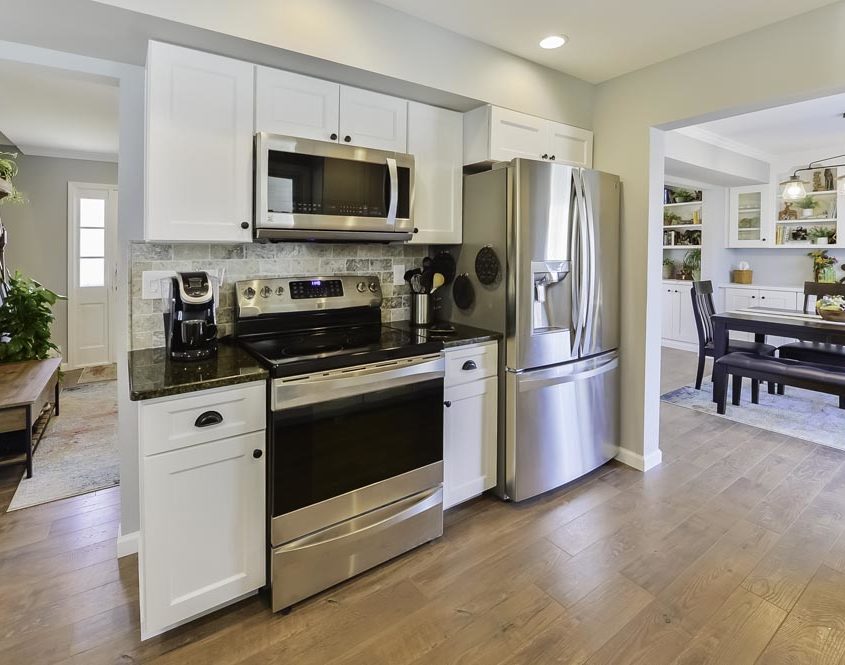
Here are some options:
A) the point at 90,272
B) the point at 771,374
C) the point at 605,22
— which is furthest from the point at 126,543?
the point at 90,272

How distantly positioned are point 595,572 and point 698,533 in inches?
27.0

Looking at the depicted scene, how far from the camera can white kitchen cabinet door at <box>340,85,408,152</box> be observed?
232cm

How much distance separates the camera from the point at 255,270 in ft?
7.92

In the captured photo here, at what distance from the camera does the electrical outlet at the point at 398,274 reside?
2938mm

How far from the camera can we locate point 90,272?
18.9 feet

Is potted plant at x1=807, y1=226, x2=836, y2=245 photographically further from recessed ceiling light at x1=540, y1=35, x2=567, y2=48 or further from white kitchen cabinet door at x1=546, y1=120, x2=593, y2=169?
recessed ceiling light at x1=540, y1=35, x2=567, y2=48

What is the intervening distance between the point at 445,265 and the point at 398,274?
0.29 metres

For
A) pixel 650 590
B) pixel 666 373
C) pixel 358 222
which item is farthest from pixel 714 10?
pixel 666 373

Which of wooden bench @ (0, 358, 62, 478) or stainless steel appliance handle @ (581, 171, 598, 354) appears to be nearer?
stainless steel appliance handle @ (581, 171, 598, 354)

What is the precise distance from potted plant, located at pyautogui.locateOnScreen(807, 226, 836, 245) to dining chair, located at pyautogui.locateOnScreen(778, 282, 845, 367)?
1.60 meters

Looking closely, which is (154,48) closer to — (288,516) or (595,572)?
(288,516)

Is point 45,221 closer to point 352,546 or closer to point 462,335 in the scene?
point 462,335

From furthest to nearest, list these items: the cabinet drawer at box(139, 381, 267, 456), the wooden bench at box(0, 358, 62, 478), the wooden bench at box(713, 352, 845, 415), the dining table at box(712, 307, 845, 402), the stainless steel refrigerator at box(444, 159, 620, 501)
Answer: the dining table at box(712, 307, 845, 402) < the wooden bench at box(713, 352, 845, 415) < the wooden bench at box(0, 358, 62, 478) < the stainless steel refrigerator at box(444, 159, 620, 501) < the cabinet drawer at box(139, 381, 267, 456)

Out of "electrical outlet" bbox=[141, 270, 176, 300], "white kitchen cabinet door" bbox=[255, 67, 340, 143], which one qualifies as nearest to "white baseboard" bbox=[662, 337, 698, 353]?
"white kitchen cabinet door" bbox=[255, 67, 340, 143]
